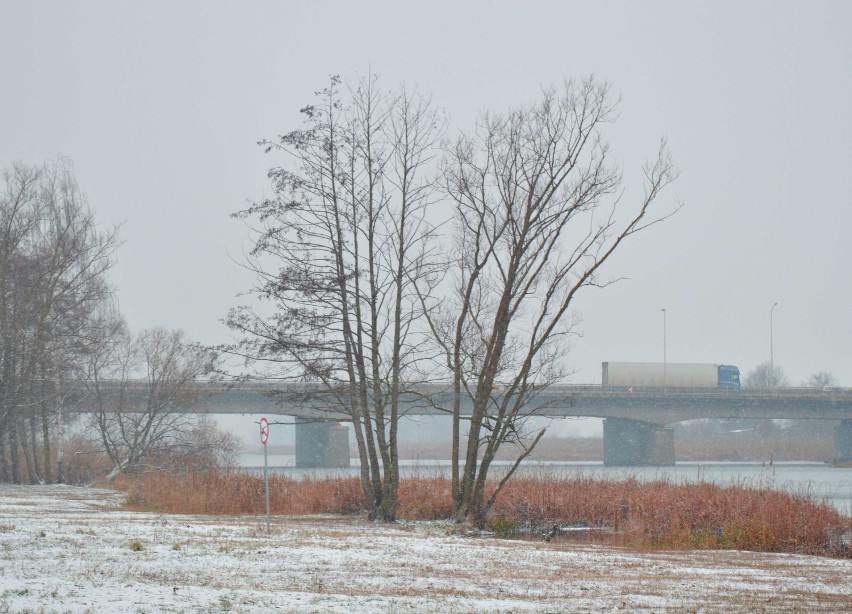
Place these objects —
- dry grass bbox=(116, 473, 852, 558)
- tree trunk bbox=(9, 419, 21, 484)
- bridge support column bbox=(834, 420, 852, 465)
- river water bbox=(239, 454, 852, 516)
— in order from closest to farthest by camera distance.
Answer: dry grass bbox=(116, 473, 852, 558) < river water bbox=(239, 454, 852, 516) < tree trunk bbox=(9, 419, 21, 484) < bridge support column bbox=(834, 420, 852, 465)

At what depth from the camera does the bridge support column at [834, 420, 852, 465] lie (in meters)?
79.6

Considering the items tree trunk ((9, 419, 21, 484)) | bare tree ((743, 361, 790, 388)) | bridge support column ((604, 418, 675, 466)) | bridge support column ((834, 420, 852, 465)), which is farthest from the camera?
bare tree ((743, 361, 790, 388))

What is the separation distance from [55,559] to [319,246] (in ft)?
47.0

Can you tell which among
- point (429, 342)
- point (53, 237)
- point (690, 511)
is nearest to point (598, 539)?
point (690, 511)

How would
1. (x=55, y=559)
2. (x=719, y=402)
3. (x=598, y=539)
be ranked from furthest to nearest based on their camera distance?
1. (x=719, y=402)
2. (x=598, y=539)
3. (x=55, y=559)

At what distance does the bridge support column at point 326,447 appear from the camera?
69.8 metres

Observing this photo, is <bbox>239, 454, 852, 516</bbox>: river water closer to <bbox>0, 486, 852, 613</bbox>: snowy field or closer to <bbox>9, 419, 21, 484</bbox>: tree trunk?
<bbox>9, 419, 21, 484</bbox>: tree trunk

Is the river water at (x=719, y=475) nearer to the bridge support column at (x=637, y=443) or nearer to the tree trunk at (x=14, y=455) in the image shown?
the bridge support column at (x=637, y=443)

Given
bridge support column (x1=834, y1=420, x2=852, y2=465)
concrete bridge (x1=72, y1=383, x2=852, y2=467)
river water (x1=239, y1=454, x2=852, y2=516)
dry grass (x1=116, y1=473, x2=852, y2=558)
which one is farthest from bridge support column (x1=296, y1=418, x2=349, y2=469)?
dry grass (x1=116, y1=473, x2=852, y2=558)

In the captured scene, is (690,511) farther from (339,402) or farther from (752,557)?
(339,402)

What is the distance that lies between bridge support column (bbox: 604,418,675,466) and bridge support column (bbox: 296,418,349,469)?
65.3 ft

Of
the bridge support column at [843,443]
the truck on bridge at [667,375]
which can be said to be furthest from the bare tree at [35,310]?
the bridge support column at [843,443]

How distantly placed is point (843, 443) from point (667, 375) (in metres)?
15.5

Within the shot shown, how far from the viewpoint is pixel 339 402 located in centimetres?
2473
